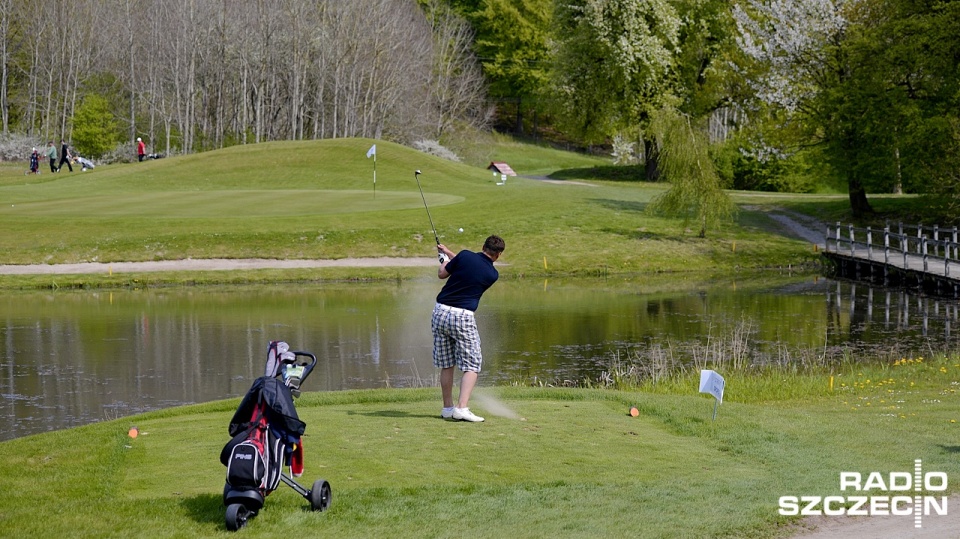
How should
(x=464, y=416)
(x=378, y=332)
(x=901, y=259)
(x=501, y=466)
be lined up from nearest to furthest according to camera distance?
1. (x=501, y=466)
2. (x=464, y=416)
3. (x=378, y=332)
4. (x=901, y=259)

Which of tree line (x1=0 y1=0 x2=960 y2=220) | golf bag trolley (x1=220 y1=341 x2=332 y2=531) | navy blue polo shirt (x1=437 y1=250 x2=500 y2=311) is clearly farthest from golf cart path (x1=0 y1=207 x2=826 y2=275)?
golf bag trolley (x1=220 y1=341 x2=332 y2=531)

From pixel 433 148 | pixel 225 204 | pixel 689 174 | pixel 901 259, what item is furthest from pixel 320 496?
pixel 433 148

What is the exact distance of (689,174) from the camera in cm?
4553

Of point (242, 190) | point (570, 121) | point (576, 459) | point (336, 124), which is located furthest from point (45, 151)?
point (576, 459)

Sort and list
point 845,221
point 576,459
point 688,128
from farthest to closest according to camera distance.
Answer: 1. point 845,221
2. point 688,128
3. point 576,459

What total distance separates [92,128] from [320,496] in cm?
7029

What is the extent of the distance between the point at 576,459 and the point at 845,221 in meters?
42.3

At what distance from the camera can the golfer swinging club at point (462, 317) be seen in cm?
1321

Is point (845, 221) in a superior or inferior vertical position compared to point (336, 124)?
inferior

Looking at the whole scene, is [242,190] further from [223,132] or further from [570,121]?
[223,132]

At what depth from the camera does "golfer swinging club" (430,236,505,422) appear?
1321 centimetres

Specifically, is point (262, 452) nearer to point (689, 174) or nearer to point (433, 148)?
point (689, 174)

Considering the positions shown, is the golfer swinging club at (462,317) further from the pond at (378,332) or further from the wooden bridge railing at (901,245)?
the wooden bridge railing at (901,245)

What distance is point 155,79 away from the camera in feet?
271
